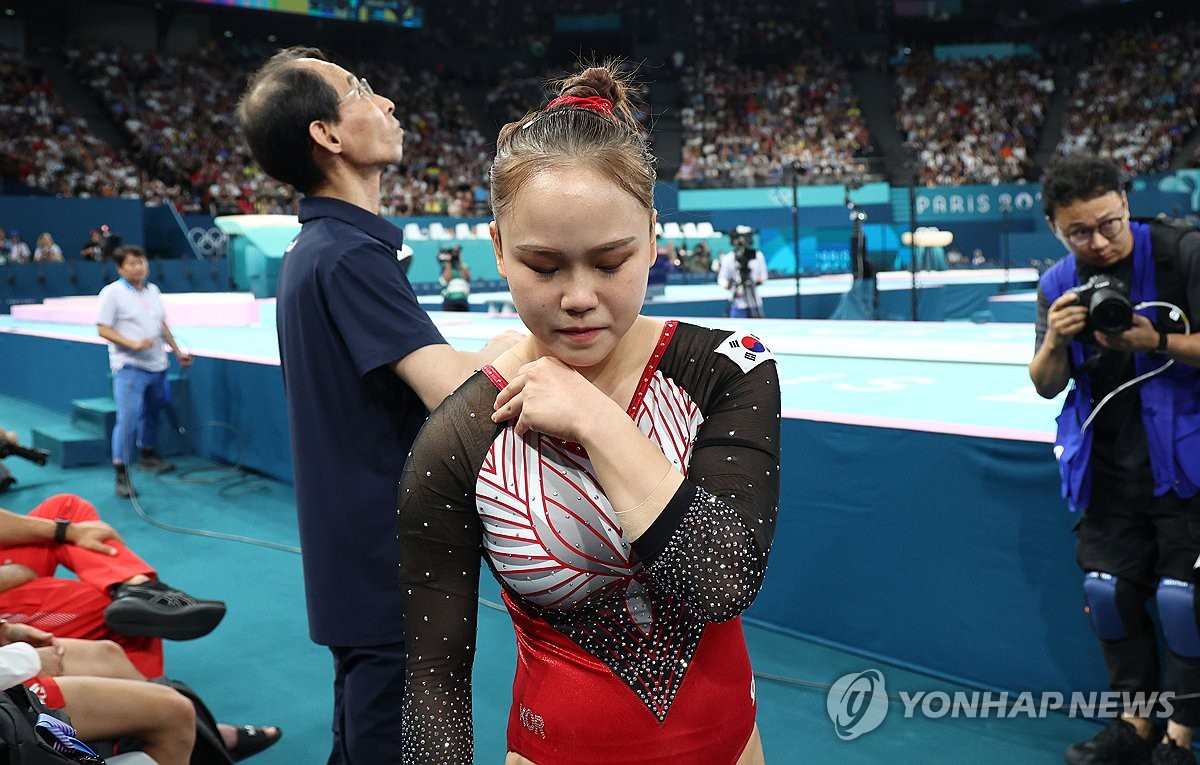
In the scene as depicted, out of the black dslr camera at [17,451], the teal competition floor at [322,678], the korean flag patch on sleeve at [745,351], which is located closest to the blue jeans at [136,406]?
the teal competition floor at [322,678]

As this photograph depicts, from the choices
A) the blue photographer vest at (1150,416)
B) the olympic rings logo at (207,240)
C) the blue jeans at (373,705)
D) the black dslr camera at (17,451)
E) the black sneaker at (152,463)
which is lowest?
the black sneaker at (152,463)

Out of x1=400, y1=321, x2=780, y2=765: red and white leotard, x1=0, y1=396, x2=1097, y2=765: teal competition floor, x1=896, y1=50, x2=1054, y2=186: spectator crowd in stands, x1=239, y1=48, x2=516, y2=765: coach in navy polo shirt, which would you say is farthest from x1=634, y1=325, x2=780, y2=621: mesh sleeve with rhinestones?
x1=896, y1=50, x2=1054, y2=186: spectator crowd in stands

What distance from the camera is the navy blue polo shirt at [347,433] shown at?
1.73 metres

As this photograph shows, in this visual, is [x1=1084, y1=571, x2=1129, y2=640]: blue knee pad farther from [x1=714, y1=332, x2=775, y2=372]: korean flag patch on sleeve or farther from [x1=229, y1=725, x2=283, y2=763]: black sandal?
[x1=229, y1=725, x2=283, y2=763]: black sandal

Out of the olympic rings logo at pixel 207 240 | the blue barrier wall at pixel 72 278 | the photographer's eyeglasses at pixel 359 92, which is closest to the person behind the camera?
the photographer's eyeglasses at pixel 359 92

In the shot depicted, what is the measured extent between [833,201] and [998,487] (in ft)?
62.2

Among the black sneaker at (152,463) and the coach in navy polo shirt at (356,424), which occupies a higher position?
the coach in navy polo shirt at (356,424)

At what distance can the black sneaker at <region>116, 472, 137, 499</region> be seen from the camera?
6406mm

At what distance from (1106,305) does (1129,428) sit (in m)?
0.41

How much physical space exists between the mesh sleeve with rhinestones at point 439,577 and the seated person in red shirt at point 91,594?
2039 mm

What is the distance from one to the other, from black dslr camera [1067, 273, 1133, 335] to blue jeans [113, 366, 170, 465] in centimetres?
592

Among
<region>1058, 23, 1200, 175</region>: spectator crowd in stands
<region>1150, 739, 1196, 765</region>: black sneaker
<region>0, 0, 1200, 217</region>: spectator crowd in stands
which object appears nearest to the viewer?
<region>1150, 739, 1196, 765</region>: black sneaker

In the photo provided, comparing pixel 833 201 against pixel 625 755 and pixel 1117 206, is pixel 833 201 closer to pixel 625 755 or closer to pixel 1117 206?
pixel 1117 206

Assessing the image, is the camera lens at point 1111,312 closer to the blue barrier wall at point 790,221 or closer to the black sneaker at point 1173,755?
the black sneaker at point 1173,755
